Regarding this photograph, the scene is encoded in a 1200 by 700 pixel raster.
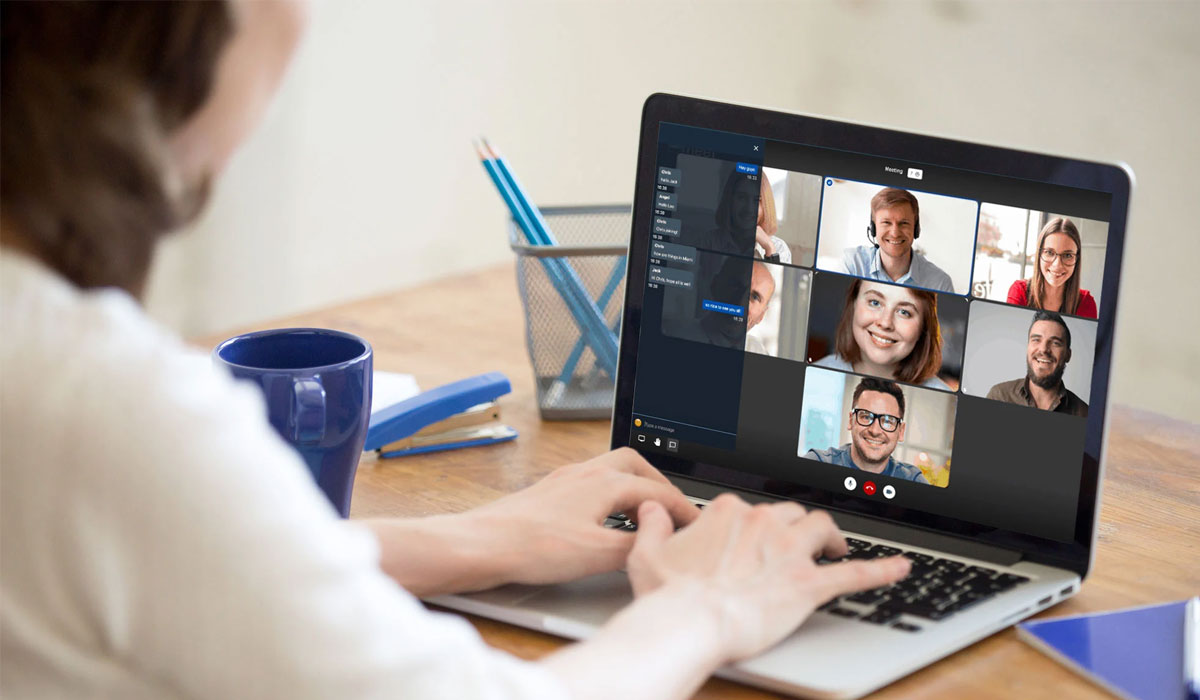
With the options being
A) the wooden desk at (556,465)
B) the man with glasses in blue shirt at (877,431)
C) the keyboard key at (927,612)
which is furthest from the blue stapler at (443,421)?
the keyboard key at (927,612)

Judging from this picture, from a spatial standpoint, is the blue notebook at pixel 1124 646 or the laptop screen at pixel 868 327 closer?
the blue notebook at pixel 1124 646

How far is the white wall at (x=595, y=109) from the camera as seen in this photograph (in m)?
2.31

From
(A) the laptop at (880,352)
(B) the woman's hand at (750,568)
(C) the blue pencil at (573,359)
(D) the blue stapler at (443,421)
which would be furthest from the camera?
(C) the blue pencil at (573,359)

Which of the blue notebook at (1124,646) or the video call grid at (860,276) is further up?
the video call grid at (860,276)

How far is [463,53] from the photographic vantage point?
2.90 m

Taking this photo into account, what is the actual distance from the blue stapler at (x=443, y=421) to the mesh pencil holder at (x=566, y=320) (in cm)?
6

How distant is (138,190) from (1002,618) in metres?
0.57

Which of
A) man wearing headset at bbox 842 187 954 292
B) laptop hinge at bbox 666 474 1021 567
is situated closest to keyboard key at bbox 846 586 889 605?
laptop hinge at bbox 666 474 1021 567

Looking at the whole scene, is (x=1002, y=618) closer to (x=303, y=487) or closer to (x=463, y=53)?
(x=303, y=487)

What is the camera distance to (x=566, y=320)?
1155 millimetres

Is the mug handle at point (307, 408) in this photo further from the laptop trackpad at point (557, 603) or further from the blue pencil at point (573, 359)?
the blue pencil at point (573, 359)

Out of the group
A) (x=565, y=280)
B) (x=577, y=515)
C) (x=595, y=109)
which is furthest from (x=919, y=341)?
(x=595, y=109)

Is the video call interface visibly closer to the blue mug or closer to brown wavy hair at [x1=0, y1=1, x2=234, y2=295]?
the blue mug

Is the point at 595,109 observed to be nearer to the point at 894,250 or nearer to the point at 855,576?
the point at 894,250
